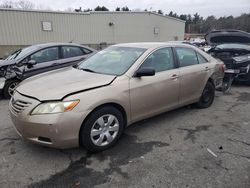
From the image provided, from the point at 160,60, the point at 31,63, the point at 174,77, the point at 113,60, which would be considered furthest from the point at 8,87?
the point at 174,77

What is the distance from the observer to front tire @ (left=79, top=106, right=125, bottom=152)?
9.45ft

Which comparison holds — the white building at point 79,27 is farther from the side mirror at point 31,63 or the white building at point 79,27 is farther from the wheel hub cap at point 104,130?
the wheel hub cap at point 104,130

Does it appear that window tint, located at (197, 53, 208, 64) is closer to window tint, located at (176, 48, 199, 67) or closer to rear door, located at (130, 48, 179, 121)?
window tint, located at (176, 48, 199, 67)

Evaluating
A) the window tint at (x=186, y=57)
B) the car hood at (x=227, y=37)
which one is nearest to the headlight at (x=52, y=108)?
the window tint at (x=186, y=57)

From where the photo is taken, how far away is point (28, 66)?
5.86 m

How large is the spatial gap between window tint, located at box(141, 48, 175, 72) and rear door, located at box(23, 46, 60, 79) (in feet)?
11.9

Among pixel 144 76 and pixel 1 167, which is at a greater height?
pixel 144 76

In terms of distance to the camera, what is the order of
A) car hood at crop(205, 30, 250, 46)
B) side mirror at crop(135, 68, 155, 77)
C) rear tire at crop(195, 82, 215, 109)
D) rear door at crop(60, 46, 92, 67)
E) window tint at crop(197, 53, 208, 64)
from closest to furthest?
side mirror at crop(135, 68, 155, 77) → window tint at crop(197, 53, 208, 64) → rear tire at crop(195, 82, 215, 109) → rear door at crop(60, 46, 92, 67) → car hood at crop(205, 30, 250, 46)

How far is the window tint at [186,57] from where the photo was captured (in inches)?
166

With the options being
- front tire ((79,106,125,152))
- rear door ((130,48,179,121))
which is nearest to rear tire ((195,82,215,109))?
rear door ((130,48,179,121))

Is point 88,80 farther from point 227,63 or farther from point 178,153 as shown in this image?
point 227,63

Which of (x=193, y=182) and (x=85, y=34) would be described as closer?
(x=193, y=182)

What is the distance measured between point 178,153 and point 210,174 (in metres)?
0.57

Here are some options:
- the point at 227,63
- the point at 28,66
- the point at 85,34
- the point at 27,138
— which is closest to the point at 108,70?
the point at 27,138
